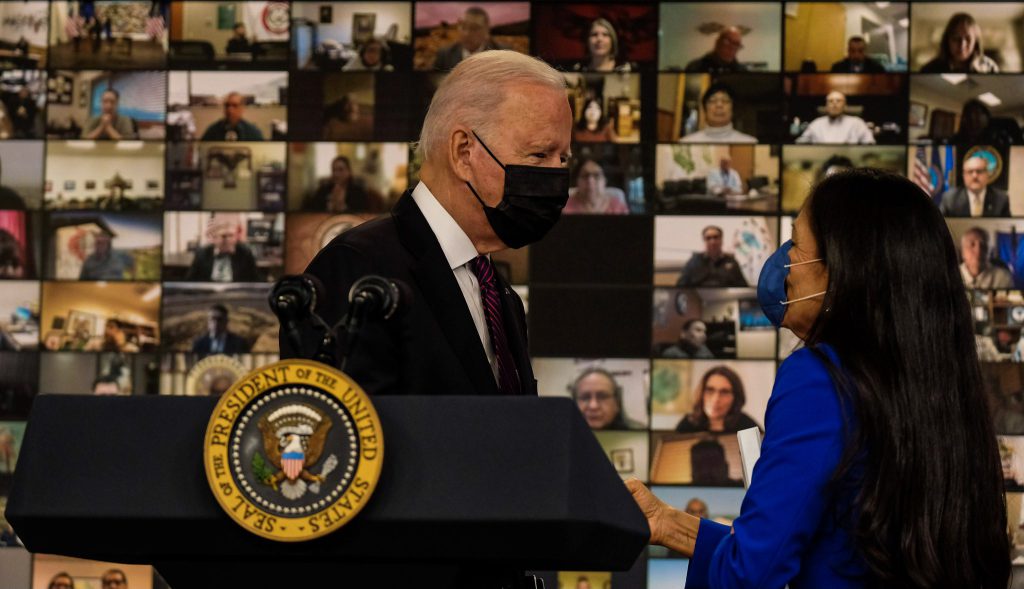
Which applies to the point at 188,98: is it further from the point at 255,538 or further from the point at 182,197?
the point at 255,538

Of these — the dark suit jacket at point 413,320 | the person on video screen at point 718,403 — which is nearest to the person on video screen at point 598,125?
the person on video screen at point 718,403

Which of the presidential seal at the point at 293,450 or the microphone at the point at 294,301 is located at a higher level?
the microphone at the point at 294,301

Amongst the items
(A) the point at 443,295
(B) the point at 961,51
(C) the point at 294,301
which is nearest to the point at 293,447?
(C) the point at 294,301

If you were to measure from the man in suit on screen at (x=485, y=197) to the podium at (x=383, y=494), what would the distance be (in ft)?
2.23

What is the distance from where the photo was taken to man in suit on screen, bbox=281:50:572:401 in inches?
76.3

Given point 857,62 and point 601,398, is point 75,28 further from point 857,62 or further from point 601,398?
point 857,62

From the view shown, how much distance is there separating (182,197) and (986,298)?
292cm

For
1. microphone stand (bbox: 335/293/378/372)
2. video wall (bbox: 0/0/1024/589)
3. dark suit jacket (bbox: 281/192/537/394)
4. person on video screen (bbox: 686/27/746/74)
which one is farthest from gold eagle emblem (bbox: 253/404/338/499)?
person on video screen (bbox: 686/27/746/74)

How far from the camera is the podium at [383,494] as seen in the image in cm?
118

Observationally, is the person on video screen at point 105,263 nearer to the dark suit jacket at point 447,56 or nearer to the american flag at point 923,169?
the dark suit jacket at point 447,56

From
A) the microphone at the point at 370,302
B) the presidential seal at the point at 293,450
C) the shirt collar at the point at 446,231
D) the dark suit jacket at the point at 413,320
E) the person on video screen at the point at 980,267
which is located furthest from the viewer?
the person on video screen at the point at 980,267

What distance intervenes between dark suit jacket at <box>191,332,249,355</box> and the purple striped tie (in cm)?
270

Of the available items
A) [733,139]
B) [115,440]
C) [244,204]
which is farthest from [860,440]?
[244,204]

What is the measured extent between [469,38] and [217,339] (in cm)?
142
